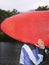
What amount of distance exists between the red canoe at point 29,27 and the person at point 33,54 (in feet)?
1.34

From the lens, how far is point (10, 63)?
49.7 ft

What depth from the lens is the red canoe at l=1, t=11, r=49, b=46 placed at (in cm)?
939

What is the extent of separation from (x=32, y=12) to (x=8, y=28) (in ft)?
2.73

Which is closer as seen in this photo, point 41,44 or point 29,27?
point 41,44

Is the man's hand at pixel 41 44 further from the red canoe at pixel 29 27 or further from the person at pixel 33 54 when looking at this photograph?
the red canoe at pixel 29 27

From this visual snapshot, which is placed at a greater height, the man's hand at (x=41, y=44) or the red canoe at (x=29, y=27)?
the red canoe at (x=29, y=27)

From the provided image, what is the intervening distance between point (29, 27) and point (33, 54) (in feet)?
3.38

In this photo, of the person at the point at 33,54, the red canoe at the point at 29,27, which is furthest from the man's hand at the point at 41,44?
the red canoe at the point at 29,27

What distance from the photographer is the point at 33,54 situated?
8.85 m

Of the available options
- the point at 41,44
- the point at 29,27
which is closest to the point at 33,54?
the point at 41,44

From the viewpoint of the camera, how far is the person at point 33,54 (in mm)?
8719

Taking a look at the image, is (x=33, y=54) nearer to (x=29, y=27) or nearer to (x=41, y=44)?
(x=41, y=44)

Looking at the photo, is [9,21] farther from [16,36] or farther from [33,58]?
[33,58]

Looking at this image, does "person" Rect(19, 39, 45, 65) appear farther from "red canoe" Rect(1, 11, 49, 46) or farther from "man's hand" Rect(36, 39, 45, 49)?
"red canoe" Rect(1, 11, 49, 46)
